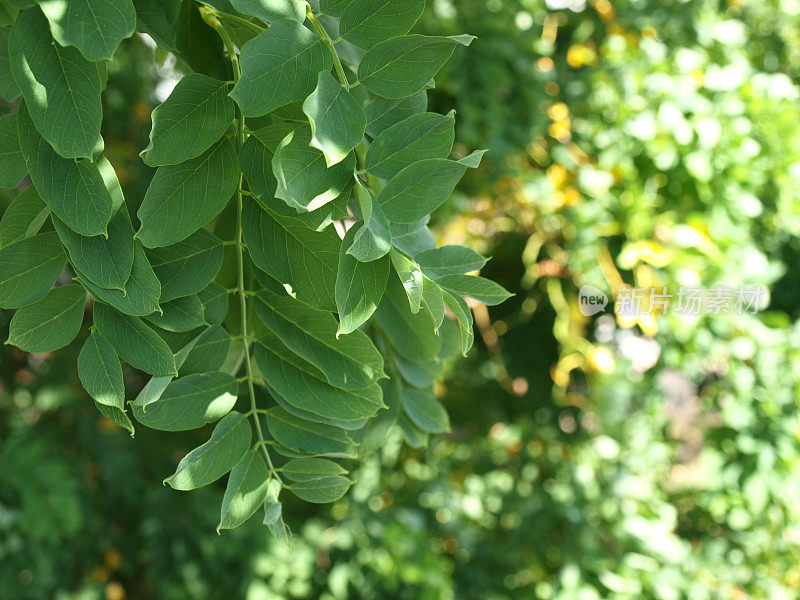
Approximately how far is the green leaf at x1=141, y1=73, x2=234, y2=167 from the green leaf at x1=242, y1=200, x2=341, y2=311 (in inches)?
1.6

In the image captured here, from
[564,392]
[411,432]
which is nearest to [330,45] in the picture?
[411,432]

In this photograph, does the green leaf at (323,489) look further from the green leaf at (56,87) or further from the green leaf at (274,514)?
the green leaf at (56,87)

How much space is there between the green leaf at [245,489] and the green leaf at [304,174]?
112mm

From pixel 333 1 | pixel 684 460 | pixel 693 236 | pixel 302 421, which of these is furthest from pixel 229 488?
pixel 684 460

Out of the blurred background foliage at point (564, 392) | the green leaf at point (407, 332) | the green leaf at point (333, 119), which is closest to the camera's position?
the green leaf at point (333, 119)

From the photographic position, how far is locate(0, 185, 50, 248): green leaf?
271 mm

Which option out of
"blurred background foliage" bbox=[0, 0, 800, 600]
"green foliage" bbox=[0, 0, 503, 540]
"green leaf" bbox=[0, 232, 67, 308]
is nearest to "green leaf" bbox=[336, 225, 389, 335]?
"green foliage" bbox=[0, 0, 503, 540]

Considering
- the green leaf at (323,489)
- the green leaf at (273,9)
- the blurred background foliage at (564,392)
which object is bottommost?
the blurred background foliage at (564,392)

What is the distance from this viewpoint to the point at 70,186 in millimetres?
232

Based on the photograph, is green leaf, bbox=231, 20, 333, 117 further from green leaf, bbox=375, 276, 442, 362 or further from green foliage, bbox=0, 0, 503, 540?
green leaf, bbox=375, 276, 442, 362

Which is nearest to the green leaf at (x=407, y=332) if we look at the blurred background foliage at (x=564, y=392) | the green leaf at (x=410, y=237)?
the green leaf at (x=410, y=237)

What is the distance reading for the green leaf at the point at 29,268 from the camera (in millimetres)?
250

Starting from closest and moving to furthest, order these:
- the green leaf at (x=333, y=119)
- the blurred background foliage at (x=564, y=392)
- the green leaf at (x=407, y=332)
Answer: the green leaf at (x=333, y=119) → the green leaf at (x=407, y=332) → the blurred background foliage at (x=564, y=392)

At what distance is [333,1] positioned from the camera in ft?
0.85
